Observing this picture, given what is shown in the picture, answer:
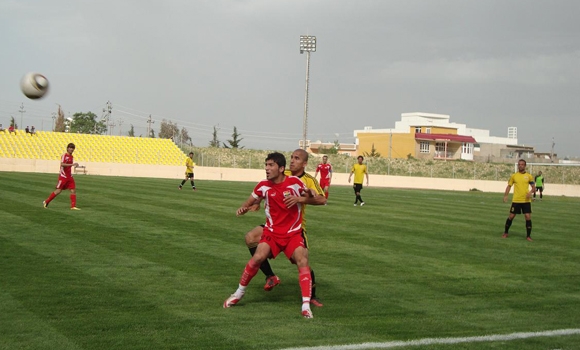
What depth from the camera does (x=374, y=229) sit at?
57.4 feet

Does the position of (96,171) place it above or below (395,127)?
below

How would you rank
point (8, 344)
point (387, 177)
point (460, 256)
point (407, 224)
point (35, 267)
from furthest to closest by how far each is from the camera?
point (387, 177) < point (407, 224) < point (460, 256) < point (35, 267) < point (8, 344)

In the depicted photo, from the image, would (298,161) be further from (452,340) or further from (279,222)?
(452,340)

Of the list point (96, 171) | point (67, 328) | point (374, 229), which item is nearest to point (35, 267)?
point (67, 328)

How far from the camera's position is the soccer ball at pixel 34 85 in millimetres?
15695

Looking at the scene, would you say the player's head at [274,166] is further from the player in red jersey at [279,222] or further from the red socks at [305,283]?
the red socks at [305,283]

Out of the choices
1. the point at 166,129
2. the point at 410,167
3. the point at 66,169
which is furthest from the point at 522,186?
the point at 166,129

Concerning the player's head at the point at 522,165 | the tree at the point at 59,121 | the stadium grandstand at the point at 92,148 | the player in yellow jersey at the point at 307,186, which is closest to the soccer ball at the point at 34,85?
the player in yellow jersey at the point at 307,186

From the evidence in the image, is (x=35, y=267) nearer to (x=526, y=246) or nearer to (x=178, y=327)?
(x=178, y=327)

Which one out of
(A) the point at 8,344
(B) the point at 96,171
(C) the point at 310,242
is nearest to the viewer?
(A) the point at 8,344

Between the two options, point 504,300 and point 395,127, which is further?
point 395,127

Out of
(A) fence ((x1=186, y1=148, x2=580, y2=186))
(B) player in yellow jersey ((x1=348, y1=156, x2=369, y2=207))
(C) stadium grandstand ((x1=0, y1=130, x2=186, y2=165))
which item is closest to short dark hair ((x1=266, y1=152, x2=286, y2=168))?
(B) player in yellow jersey ((x1=348, y1=156, x2=369, y2=207))

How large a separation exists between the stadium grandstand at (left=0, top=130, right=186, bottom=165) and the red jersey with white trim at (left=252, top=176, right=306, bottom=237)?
181 ft

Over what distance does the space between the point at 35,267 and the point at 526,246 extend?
35.0 feet
